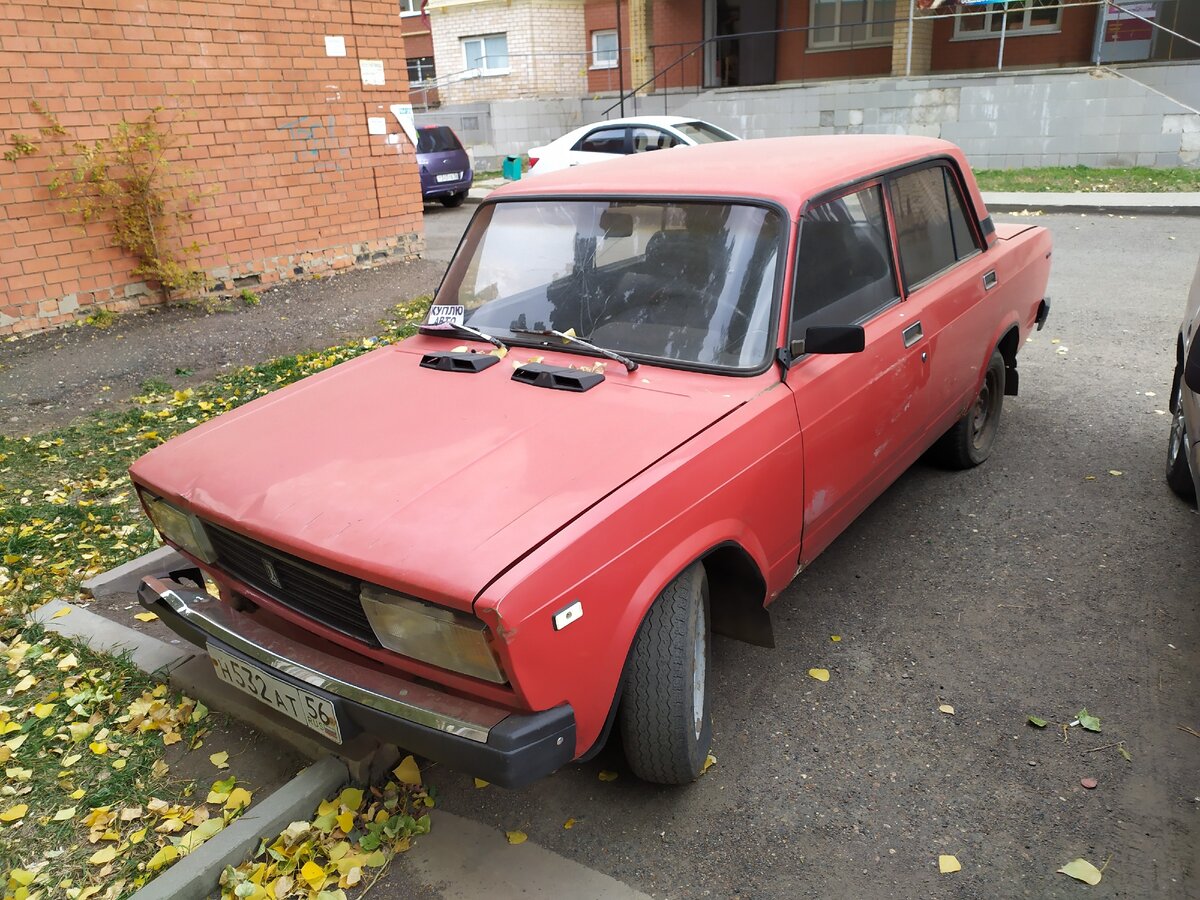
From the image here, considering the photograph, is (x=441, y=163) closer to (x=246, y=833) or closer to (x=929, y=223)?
(x=929, y=223)

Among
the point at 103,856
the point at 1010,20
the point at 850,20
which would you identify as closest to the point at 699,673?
the point at 103,856

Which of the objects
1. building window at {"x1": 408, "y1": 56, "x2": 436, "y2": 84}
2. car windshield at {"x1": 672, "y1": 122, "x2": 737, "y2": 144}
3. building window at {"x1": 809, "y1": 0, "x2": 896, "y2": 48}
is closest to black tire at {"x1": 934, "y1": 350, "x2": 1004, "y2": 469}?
car windshield at {"x1": 672, "y1": 122, "x2": 737, "y2": 144}

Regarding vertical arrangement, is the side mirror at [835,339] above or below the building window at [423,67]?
below

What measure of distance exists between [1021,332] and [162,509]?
14.5 feet

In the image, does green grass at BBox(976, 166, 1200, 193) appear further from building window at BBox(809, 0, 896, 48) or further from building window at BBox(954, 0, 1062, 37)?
building window at BBox(809, 0, 896, 48)

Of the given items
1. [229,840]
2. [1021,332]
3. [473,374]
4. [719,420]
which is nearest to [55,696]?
[229,840]

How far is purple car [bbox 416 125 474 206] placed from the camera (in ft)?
53.4

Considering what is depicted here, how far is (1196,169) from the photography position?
14406mm

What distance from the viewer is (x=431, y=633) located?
2223 mm

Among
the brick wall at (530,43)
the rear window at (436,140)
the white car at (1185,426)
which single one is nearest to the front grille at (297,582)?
the white car at (1185,426)

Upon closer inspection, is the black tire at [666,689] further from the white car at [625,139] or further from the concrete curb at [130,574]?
the white car at [625,139]

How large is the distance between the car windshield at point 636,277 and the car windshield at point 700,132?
35.3 feet

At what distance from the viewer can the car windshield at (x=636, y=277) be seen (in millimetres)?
3045

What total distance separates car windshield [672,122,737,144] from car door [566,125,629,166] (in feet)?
3.05
